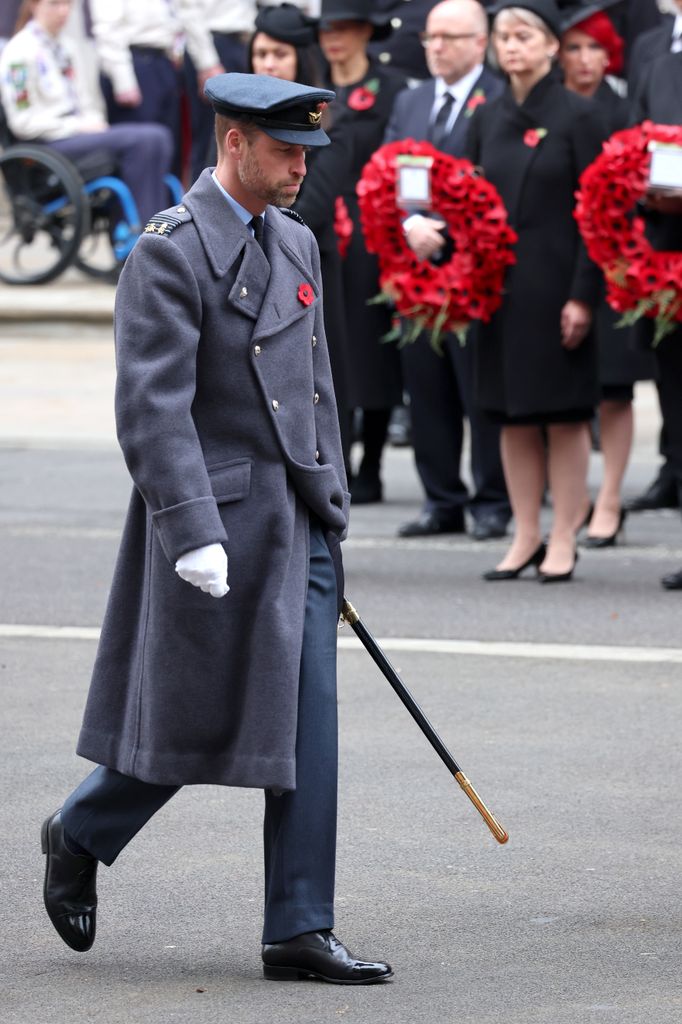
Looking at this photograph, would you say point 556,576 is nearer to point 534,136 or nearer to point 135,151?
point 534,136

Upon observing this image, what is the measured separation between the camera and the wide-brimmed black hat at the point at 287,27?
26.3 feet

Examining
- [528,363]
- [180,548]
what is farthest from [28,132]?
[180,548]

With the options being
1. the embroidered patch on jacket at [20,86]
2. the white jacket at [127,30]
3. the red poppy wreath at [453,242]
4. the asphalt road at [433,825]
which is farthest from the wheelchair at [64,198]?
the red poppy wreath at [453,242]

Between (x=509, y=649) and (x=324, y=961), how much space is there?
311cm

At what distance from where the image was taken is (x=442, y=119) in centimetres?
967

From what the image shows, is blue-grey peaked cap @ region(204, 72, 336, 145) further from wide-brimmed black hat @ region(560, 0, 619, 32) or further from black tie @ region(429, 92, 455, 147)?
wide-brimmed black hat @ region(560, 0, 619, 32)

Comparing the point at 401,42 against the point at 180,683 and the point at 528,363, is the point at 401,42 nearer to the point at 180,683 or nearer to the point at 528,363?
the point at 528,363

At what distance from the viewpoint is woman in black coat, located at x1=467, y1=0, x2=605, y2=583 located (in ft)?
27.7

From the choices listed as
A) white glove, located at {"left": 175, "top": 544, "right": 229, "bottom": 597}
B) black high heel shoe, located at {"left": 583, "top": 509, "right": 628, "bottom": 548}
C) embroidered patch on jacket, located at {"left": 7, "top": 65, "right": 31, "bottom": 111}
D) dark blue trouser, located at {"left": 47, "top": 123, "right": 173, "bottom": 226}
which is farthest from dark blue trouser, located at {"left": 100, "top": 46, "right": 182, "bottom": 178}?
white glove, located at {"left": 175, "top": 544, "right": 229, "bottom": 597}

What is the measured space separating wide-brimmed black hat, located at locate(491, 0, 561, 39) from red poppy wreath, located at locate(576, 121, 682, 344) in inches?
20.1

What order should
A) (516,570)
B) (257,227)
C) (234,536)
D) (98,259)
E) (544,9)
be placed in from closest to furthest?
(234,536) → (257,227) → (544,9) → (516,570) → (98,259)

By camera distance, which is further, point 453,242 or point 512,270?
point 453,242

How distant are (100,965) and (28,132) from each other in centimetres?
1170

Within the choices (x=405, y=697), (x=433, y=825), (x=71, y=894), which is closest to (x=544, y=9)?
(x=433, y=825)
